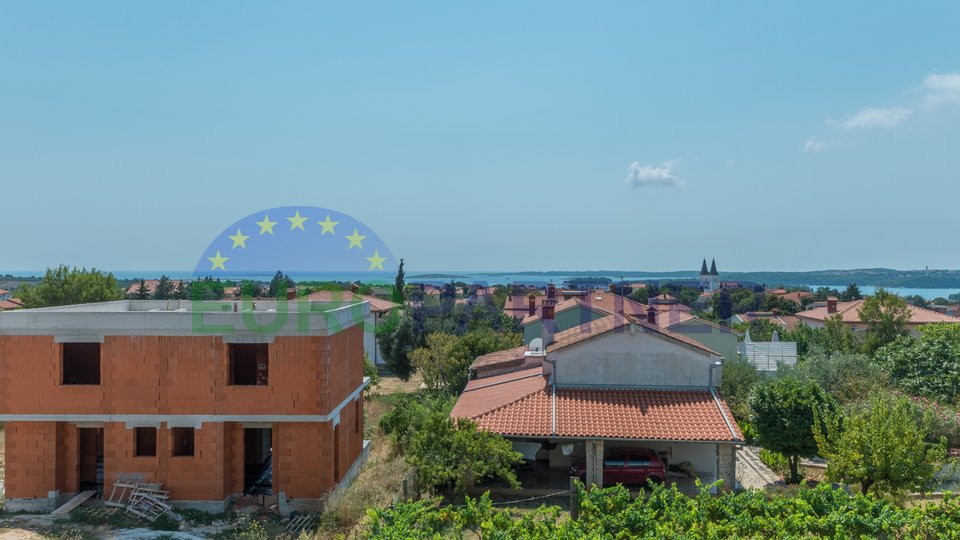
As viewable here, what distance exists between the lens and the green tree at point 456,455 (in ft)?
55.4

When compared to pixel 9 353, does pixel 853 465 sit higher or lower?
lower

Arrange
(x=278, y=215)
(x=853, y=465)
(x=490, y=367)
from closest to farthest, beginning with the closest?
(x=853, y=465) → (x=278, y=215) → (x=490, y=367)

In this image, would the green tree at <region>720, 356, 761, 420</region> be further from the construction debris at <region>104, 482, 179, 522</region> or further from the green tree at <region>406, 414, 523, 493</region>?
the construction debris at <region>104, 482, 179, 522</region>

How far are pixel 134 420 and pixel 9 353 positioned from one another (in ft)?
13.8

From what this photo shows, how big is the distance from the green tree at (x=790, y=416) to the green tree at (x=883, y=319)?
24.8 metres

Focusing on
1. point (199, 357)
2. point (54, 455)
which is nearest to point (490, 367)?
point (199, 357)

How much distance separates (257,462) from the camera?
866 inches

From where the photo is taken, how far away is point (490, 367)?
29.8 meters

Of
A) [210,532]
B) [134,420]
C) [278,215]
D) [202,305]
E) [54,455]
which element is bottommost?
[210,532]

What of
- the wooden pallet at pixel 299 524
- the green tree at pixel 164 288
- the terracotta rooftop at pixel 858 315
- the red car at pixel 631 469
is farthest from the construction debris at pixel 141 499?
the green tree at pixel 164 288

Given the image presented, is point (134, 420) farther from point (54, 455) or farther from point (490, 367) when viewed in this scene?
point (490, 367)

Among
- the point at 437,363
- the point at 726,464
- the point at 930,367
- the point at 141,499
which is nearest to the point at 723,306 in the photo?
the point at 930,367

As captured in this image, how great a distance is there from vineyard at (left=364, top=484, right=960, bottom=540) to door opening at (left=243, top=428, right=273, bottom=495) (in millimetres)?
6594

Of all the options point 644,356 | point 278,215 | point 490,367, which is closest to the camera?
point 278,215
